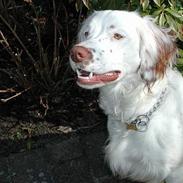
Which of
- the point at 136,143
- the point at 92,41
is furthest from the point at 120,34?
the point at 136,143

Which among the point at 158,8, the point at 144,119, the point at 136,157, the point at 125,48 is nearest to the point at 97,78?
the point at 125,48

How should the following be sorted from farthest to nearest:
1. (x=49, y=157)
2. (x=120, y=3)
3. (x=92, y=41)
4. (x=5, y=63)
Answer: (x=5, y=63) < (x=49, y=157) < (x=120, y=3) < (x=92, y=41)

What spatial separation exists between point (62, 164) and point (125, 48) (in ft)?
4.33

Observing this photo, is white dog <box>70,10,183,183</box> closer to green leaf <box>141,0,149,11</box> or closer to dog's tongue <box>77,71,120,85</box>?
dog's tongue <box>77,71,120,85</box>

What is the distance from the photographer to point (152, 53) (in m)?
2.94

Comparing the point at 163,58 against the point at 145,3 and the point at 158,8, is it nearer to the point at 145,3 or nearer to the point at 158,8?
the point at 145,3

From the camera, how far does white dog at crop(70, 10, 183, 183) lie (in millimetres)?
2801

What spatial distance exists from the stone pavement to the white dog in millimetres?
325

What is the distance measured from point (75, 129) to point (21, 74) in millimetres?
611

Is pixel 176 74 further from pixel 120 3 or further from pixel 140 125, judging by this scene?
pixel 120 3

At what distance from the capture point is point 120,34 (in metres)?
2.90

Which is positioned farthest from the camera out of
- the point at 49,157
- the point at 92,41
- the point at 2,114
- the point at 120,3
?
the point at 2,114

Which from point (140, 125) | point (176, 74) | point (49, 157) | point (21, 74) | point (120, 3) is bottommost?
point (49, 157)

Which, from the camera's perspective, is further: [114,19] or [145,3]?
[145,3]
